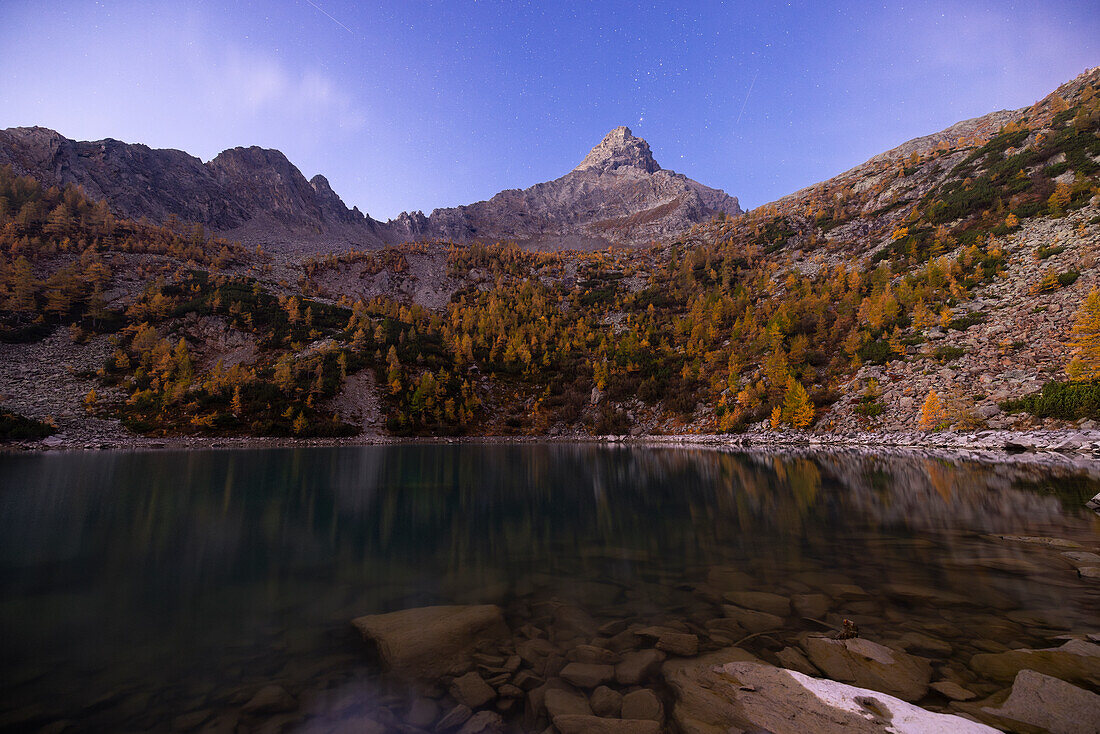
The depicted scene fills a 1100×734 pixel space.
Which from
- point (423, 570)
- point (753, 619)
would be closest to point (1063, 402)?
point (753, 619)

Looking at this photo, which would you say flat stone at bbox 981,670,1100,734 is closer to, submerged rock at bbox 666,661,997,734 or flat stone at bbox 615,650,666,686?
submerged rock at bbox 666,661,997,734

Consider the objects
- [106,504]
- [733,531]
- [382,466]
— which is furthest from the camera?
[382,466]

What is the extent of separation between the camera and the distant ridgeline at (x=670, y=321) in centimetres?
5228

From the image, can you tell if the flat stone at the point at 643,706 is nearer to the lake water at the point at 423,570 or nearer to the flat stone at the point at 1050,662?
the lake water at the point at 423,570

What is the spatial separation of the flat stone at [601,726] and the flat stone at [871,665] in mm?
3115

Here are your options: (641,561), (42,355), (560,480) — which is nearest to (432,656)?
(641,561)

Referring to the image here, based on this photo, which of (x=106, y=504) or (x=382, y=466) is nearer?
(x=106, y=504)

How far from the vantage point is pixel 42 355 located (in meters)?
67.8

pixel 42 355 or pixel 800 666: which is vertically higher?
pixel 42 355

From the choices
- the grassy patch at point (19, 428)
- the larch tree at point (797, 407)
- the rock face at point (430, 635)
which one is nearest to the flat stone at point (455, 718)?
the rock face at point (430, 635)

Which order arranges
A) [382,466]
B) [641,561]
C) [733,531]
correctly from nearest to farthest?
1. [641,561]
2. [733,531]
3. [382,466]

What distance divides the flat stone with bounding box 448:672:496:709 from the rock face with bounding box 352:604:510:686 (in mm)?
354

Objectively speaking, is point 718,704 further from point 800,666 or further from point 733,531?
point 733,531

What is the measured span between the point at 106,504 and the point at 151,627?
57.4ft
